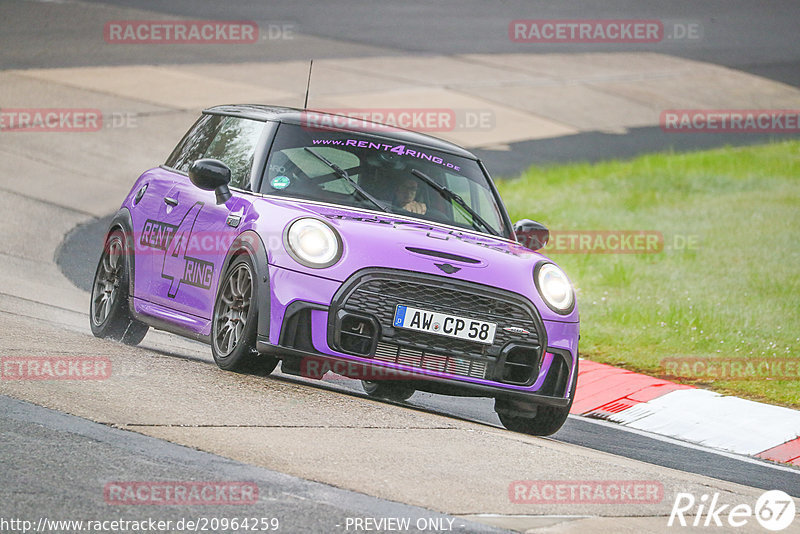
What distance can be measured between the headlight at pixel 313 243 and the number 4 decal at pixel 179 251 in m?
1.18

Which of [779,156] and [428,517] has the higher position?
[779,156]

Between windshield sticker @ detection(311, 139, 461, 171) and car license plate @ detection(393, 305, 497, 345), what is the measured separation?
1.59 meters

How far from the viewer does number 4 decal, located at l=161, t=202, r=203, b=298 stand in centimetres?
817

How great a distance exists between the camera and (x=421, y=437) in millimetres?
6539

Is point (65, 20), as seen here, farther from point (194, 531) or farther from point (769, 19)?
point (194, 531)

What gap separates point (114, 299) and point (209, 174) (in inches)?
63.4

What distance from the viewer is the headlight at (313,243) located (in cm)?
705

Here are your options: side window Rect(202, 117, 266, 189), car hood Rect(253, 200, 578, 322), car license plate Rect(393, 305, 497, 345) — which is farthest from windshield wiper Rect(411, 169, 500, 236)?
car license plate Rect(393, 305, 497, 345)

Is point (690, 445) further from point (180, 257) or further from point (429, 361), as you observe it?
point (180, 257)

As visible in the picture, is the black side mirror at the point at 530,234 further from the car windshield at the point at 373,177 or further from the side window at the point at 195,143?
the side window at the point at 195,143

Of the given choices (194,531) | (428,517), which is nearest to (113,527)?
(194,531)

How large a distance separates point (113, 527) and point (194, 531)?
0.27m

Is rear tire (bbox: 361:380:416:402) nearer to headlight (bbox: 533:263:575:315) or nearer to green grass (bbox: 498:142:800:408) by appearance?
headlight (bbox: 533:263:575:315)

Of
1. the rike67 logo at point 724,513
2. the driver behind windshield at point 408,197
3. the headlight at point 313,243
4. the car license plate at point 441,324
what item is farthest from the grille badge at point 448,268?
Answer: the rike67 logo at point 724,513
